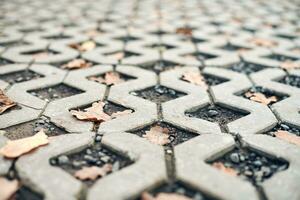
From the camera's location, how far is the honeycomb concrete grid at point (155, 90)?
1330 millimetres

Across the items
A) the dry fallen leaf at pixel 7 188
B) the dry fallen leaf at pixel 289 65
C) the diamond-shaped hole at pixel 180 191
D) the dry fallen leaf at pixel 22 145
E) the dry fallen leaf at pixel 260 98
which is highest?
the dry fallen leaf at pixel 22 145

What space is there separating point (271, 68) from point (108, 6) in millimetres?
3216

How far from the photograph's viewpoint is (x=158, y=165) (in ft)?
4.61

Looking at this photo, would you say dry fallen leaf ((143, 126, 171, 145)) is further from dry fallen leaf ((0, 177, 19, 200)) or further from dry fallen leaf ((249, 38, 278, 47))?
dry fallen leaf ((249, 38, 278, 47))

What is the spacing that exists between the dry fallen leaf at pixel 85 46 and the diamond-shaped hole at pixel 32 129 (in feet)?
4.43

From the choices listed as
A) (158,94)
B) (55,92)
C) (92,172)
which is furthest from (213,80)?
(92,172)

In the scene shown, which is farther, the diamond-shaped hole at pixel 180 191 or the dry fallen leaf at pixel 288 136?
the dry fallen leaf at pixel 288 136

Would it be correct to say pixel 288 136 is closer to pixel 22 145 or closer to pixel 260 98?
pixel 260 98

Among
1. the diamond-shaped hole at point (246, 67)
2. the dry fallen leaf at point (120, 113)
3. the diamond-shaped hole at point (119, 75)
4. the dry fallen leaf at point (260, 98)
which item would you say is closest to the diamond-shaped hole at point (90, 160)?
the dry fallen leaf at point (120, 113)

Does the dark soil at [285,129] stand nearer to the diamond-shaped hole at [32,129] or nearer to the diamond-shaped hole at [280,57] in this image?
the diamond-shaped hole at [32,129]

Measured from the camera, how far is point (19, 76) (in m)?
2.41

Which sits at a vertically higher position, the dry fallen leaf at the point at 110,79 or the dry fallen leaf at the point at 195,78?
the dry fallen leaf at the point at 110,79

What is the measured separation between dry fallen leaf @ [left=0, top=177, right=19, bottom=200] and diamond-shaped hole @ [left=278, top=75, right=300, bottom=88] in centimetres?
191

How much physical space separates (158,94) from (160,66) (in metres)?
0.56
